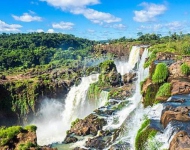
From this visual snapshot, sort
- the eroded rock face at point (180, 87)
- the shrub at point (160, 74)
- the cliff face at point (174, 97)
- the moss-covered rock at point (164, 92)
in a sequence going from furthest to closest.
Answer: the shrub at point (160, 74) < the eroded rock face at point (180, 87) < the moss-covered rock at point (164, 92) < the cliff face at point (174, 97)

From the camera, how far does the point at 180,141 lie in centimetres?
1430

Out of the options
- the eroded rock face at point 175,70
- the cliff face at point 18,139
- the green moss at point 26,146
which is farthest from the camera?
the eroded rock face at point 175,70

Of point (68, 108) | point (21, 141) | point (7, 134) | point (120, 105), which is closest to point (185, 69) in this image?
point (120, 105)

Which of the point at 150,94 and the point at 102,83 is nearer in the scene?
the point at 150,94

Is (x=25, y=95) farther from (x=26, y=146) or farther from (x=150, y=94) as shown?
(x=26, y=146)

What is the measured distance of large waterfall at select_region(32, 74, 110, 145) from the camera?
42987mm

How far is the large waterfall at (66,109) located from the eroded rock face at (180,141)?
1019 inches

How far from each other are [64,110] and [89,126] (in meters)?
20.7

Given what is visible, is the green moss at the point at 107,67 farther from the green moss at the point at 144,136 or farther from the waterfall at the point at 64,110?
the green moss at the point at 144,136

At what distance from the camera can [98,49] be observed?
300 ft

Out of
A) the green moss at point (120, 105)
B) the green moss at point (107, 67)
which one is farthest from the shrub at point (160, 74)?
the green moss at point (107, 67)

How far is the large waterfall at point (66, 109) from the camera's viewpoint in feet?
141

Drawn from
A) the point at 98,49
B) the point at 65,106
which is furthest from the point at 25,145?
the point at 98,49

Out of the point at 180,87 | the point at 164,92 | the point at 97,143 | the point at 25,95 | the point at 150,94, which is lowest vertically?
the point at 97,143
